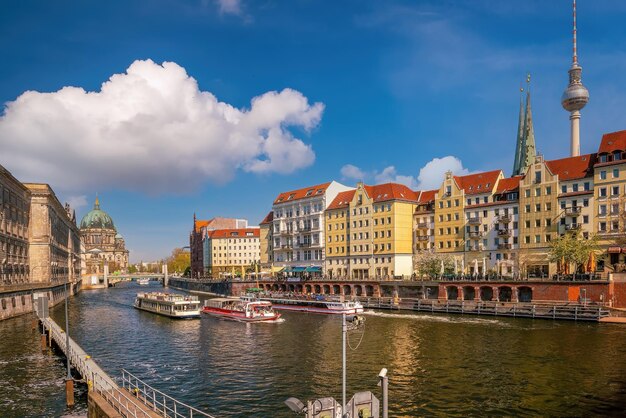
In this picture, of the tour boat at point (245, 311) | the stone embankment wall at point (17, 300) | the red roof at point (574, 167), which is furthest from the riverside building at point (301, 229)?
the stone embankment wall at point (17, 300)

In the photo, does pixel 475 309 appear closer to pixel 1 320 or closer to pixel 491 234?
pixel 491 234

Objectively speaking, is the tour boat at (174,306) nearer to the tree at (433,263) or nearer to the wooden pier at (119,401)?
the wooden pier at (119,401)

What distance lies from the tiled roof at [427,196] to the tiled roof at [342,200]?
18667 mm

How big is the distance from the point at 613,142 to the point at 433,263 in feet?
135

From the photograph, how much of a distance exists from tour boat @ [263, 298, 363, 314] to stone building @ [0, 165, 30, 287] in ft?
163

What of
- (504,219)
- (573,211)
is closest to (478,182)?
(504,219)

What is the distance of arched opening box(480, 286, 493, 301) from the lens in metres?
90.9

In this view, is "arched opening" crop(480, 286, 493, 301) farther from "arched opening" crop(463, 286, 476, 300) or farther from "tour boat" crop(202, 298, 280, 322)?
"tour boat" crop(202, 298, 280, 322)

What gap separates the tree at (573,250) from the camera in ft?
261

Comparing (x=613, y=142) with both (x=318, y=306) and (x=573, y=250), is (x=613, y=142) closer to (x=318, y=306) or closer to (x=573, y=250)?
(x=573, y=250)

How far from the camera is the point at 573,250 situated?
263ft

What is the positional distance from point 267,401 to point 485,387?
1675cm

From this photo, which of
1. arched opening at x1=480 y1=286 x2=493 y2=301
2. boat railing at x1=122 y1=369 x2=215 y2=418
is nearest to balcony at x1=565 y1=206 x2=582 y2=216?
arched opening at x1=480 y1=286 x2=493 y2=301

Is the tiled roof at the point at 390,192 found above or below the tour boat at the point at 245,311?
above
